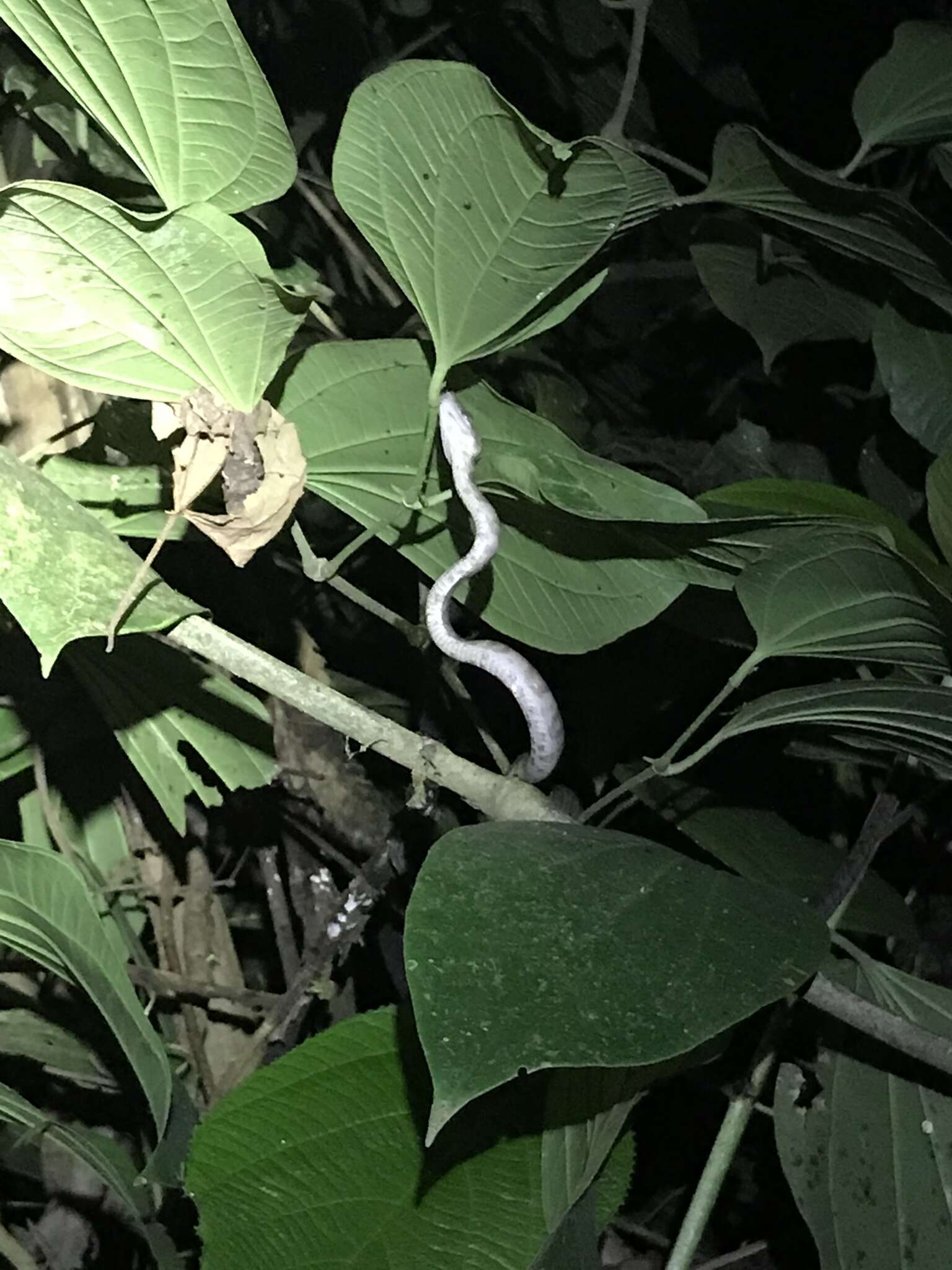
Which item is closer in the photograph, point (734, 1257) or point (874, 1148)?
point (874, 1148)

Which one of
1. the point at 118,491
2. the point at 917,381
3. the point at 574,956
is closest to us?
the point at 574,956

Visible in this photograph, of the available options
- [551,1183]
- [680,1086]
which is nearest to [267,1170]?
[551,1183]

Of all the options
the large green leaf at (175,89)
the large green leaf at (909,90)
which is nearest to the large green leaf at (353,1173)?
the large green leaf at (175,89)

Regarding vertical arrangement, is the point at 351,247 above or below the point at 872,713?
above

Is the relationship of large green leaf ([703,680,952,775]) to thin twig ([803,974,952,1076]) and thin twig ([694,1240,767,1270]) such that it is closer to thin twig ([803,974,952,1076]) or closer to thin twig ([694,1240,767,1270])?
thin twig ([803,974,952,1076])

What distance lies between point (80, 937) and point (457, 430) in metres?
0.37

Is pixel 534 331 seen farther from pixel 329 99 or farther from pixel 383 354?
pixel 329 99

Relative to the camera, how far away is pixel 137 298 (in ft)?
1.43

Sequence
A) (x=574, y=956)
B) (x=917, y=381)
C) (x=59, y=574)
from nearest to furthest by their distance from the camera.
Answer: (x=574, y=956) < (x=59, y=574) < (x=917, y=381)

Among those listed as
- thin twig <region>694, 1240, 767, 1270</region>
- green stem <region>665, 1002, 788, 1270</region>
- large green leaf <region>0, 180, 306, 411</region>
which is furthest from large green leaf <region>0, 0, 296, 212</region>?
thin twig <region>694, 1240, 767, 1270</region>

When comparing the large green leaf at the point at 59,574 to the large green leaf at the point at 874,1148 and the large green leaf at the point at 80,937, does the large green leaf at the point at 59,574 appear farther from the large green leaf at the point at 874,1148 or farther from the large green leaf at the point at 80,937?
the large green leaf at the point at 874,1148

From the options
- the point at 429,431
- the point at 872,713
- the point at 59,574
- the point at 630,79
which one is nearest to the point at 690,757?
the point at 872,713

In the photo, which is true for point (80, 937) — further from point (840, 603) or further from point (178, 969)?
point (840, 603)

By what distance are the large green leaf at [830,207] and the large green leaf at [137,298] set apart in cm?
29
